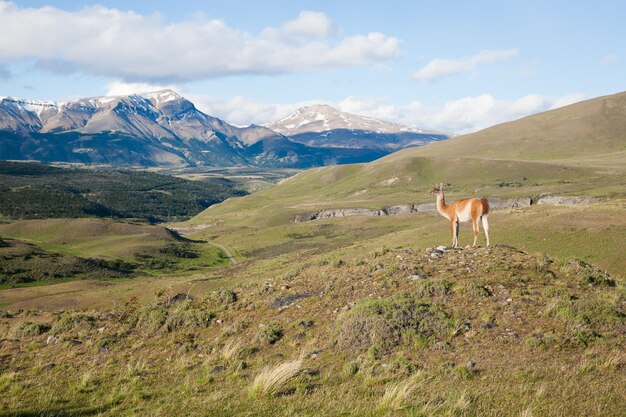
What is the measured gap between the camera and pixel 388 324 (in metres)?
16.0

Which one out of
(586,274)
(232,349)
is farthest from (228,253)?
(232,349)

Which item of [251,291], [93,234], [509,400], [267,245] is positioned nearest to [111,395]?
[509,400]

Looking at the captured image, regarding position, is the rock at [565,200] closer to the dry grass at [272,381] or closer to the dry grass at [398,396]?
the dry grass at [398,396]

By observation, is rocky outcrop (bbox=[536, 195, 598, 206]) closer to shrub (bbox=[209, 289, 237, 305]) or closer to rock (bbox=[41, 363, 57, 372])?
shrub (bbox=[209, 289, 237, 305])

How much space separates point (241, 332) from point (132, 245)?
131385 mm

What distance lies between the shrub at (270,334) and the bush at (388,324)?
2.40m

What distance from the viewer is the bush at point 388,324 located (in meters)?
15.4

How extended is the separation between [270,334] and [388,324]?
173 inches

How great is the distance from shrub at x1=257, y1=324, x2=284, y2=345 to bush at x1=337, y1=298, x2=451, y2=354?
2401 mm

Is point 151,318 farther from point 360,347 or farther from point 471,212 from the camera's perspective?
point 471,212

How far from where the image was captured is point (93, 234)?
158250 millimetres

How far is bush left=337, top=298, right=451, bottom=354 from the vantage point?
15.4 m

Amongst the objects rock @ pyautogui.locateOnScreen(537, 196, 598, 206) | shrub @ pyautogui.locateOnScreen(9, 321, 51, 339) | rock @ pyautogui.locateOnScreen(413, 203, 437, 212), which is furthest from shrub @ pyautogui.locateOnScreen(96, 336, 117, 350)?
rock @ pyautogui.locateOnScreen(413, 203, 437, 212)

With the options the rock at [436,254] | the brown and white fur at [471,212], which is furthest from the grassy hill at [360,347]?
the brown and white fur at [471,212]
